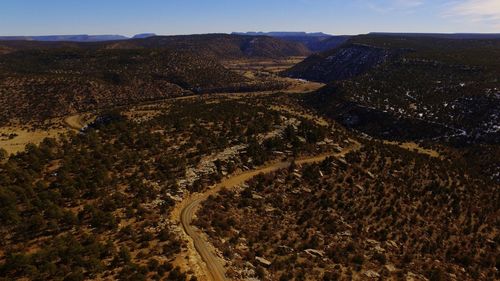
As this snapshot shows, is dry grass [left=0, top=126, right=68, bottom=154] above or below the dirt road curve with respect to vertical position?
below

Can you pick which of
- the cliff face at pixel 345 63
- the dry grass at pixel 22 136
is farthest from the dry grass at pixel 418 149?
the cliff face at pixel 345 63

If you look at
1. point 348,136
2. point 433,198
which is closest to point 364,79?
point 348,136

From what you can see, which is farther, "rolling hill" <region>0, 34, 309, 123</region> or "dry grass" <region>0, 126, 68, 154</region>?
"rolling hill" <region>0, 34, 309, 123</region>

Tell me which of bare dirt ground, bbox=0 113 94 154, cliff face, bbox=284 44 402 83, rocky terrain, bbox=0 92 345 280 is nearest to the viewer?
rocky terrain, bbox=0 92 345 280

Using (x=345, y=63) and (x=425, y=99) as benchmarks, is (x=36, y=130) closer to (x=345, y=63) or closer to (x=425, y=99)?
(x=425, y=99)

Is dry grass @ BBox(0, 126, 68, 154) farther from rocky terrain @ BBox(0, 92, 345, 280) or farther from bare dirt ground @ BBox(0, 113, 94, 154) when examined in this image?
rocky terrain @ BBox(0, 92, 345, 280)

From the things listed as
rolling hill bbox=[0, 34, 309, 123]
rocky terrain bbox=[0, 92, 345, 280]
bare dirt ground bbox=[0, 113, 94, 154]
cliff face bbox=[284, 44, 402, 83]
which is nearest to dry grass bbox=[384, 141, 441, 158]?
rocky terrain bbox=[0, 92, 345, 280]

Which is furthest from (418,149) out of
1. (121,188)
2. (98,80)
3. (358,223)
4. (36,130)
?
(98,80)

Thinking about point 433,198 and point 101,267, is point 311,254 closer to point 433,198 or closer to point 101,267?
point 101,267

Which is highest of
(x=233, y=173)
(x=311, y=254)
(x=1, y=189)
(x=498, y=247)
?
(x=1, y=189)
